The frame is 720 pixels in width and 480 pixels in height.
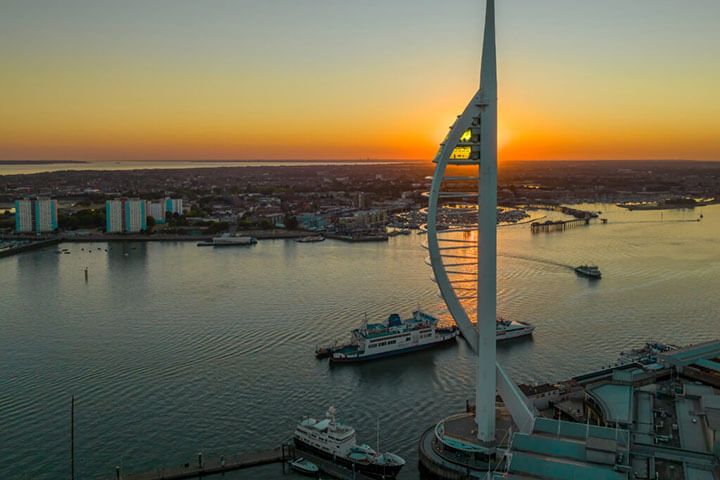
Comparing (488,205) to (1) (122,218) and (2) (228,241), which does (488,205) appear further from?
(1) (122,218)

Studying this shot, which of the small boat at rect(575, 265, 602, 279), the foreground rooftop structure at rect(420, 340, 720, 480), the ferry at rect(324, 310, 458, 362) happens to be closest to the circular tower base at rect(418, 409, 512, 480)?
the foreground rooftop structure at rect(420, 340, 720, 480)

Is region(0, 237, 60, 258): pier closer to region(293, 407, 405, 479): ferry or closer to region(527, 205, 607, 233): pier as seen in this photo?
region(293, 407, 405, 479): ferry

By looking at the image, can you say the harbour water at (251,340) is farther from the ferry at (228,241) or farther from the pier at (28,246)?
the ferry at (228,241)

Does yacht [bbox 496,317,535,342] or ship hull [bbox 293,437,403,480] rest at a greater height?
yacht [bbox 496,317,535,342]

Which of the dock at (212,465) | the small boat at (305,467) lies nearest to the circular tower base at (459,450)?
the small boat at (305,467)

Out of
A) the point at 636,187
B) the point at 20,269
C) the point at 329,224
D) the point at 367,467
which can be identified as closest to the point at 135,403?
the point at 367,467

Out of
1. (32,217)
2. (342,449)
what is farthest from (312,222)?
(342,449)
